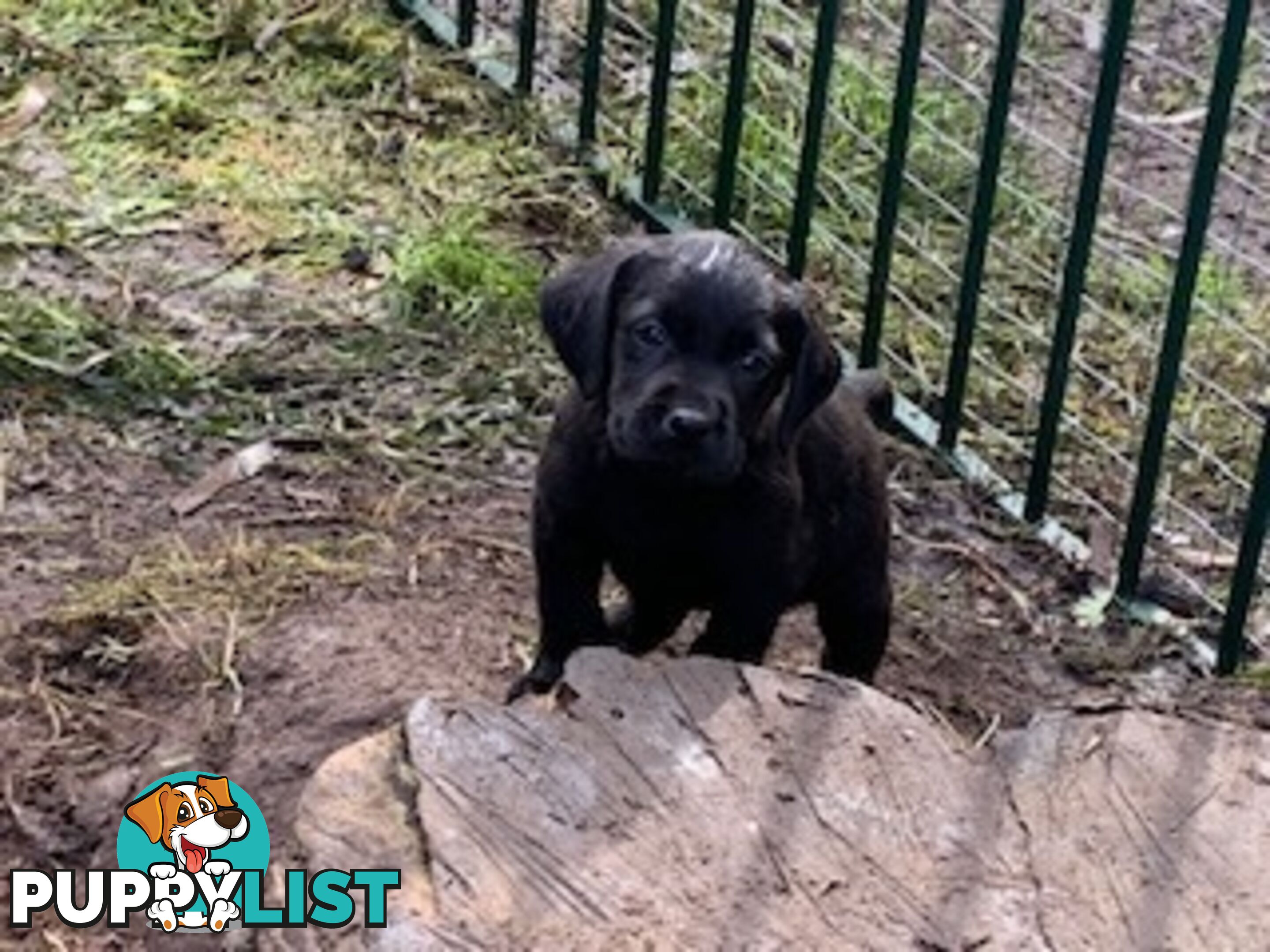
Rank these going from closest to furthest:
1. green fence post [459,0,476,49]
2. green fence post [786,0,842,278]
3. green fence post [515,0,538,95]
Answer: green fence post [786,0,842,278] → green fence post [515,0,538,95] → green fence post [459,0,476,49]

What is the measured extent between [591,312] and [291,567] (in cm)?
107

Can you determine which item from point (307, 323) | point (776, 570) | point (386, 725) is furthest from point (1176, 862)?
point (307, 323)

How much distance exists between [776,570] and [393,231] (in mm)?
2462

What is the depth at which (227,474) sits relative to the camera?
19.3ft

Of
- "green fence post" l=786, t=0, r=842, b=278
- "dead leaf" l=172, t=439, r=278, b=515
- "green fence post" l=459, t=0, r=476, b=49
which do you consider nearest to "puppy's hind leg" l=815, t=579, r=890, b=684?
"dead leaf" l=172, t=439, r=278, b=515

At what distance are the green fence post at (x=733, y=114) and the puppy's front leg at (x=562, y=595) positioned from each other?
215 cm

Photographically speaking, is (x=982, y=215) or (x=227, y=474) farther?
(x=982, y=215)

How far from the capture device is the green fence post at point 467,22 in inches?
305

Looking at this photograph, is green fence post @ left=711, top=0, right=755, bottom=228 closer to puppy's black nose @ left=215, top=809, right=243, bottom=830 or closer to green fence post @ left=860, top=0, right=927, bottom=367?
green fence post @ left=860, top=0, right=927, bottom=367

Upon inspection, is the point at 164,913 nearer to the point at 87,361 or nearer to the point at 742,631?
the point at 742,631

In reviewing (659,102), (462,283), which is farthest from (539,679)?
(659,102)

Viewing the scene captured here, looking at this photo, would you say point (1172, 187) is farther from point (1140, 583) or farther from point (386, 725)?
point (386, 725)

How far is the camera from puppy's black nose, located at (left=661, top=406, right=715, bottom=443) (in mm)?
4457

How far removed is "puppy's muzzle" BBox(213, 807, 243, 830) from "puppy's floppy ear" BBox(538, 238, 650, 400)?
0.82 meters
